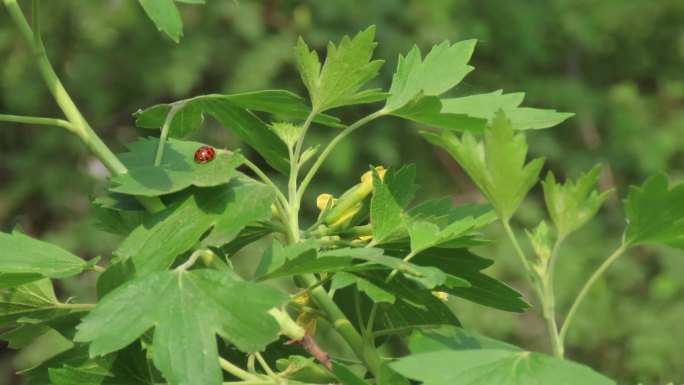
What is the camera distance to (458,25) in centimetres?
267

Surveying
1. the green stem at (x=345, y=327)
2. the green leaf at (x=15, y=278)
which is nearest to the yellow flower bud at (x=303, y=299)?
the green stem at (x=345, y=327)

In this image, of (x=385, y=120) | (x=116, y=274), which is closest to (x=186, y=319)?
(x=116, y=274)

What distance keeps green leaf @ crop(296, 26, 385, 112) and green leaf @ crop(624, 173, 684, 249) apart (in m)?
0.13

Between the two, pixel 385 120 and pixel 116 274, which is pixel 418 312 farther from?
→ pixel 385 120

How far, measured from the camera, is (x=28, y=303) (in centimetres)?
50

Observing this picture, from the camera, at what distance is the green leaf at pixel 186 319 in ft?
1.32

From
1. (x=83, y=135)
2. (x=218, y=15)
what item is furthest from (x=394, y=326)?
(x=218, y=15)

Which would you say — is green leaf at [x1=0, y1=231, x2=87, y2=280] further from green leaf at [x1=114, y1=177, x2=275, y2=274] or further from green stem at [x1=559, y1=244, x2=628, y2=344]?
green stem at [x1=559, y1=244, x2=628, y2=344]

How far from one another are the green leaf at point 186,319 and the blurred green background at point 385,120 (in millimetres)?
1890

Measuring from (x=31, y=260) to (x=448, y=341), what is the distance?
7.1 inches

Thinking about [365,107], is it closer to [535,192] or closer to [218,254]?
[535,192]

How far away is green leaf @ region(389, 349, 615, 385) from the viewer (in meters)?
0.39

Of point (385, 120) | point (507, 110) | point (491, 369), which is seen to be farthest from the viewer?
point (385, 120)

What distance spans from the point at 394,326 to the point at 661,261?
2.46 meters
